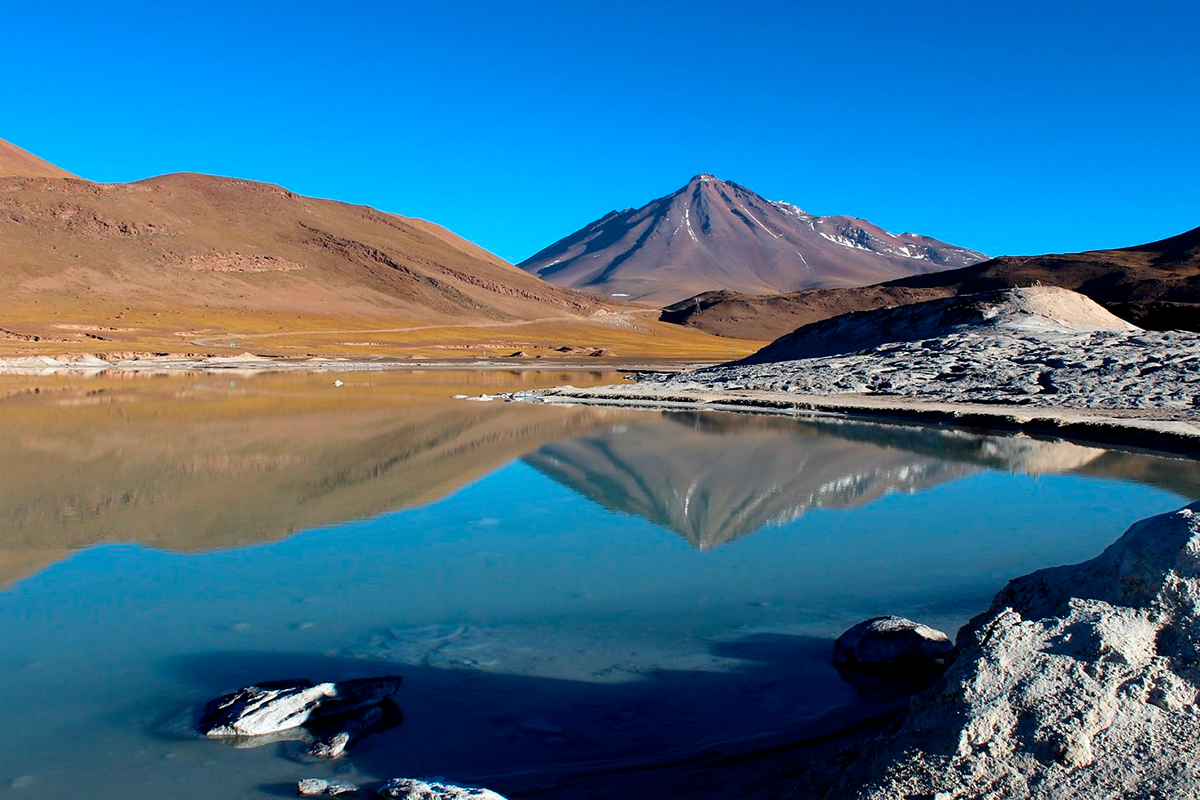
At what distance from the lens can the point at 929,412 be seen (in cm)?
2481

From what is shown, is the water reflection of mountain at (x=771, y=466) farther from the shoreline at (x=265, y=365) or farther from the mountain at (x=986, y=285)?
the mountain at (x=986, y=285)

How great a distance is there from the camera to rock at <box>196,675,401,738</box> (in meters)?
5.44

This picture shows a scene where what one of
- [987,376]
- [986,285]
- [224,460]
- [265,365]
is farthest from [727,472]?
[986,285]

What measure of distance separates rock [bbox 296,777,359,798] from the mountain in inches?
4049

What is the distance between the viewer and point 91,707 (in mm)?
5957

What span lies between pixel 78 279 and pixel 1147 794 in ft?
354

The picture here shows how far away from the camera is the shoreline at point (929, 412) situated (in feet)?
63.6

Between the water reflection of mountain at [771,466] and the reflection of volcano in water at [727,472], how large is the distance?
0.02m

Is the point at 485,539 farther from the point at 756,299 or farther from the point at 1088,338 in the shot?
the point at 756,299

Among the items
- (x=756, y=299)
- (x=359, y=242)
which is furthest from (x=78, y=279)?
(x=756, y=299)

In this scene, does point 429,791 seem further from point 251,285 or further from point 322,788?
point 251,285

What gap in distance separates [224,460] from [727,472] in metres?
8.77

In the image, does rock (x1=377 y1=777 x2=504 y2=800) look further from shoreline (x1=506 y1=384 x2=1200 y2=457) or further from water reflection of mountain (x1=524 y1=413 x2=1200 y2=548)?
shoreline (x1=506 y1=384 x2=1200 y2=457)

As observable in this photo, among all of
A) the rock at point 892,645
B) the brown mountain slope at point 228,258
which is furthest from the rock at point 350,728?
the brown mountain slope at point 228,258
